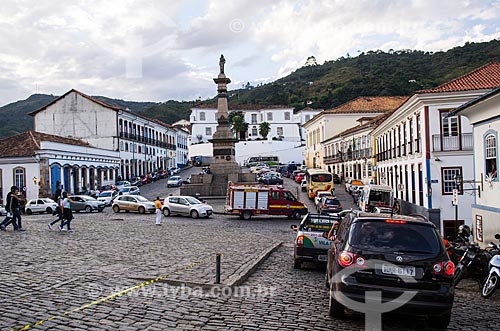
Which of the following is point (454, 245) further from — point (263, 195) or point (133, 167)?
point (133, 167)

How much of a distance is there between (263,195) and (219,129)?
16462 mm

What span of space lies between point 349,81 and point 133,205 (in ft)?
326

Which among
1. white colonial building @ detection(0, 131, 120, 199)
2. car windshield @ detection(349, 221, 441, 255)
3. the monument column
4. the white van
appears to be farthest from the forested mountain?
car windshield @ detection(349, 221, 441, 255)

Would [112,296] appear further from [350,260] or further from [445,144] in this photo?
[445,144]

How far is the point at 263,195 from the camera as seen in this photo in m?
29.8

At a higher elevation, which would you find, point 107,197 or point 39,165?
point 39,165

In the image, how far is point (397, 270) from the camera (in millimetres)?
7055

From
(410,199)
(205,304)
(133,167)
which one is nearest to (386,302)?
(205,304)

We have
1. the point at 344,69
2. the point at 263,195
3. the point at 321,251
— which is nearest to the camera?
the point at 321,251

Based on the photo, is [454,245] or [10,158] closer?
[454,245]

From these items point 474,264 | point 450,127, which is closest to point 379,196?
point 450,127

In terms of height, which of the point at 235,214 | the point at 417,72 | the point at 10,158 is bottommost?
the point at 235,214

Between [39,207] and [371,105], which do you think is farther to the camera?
[371,105]

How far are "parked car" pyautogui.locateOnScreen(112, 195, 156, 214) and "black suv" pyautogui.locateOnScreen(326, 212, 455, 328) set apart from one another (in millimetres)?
26838
